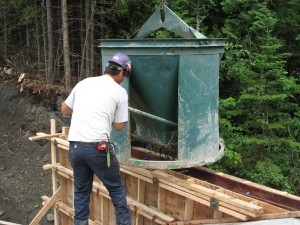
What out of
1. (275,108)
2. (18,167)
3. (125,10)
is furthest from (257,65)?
(18,167)

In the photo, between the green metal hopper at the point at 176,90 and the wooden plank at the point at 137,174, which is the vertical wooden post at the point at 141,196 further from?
the green metal hopper at the point at 176,90

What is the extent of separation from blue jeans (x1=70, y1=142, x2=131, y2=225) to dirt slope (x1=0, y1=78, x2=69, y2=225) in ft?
17.2

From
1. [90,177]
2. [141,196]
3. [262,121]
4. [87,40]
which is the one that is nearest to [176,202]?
[141,196]

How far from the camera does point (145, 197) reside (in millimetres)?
4965

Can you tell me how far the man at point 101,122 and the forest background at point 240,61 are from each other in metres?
1.20

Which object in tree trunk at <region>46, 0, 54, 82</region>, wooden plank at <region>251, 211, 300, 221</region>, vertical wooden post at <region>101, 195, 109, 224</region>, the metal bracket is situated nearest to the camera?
wooden plank at <region>251, 211, 300, 221</region>

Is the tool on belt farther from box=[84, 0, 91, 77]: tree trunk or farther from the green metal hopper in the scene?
box=[84, 0, 91, 77]: tree trunk

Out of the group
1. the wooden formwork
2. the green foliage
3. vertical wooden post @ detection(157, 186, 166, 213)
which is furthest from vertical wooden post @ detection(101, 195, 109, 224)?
the green foliage

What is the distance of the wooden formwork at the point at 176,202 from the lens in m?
3.69

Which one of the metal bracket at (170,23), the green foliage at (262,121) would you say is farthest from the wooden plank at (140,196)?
the green foliage at (262,121)

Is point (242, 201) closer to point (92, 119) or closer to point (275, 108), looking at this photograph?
point (92, 119)

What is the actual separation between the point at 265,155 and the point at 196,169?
2.70m

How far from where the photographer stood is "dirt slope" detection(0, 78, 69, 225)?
9594 mm

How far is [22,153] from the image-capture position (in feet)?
36.3
